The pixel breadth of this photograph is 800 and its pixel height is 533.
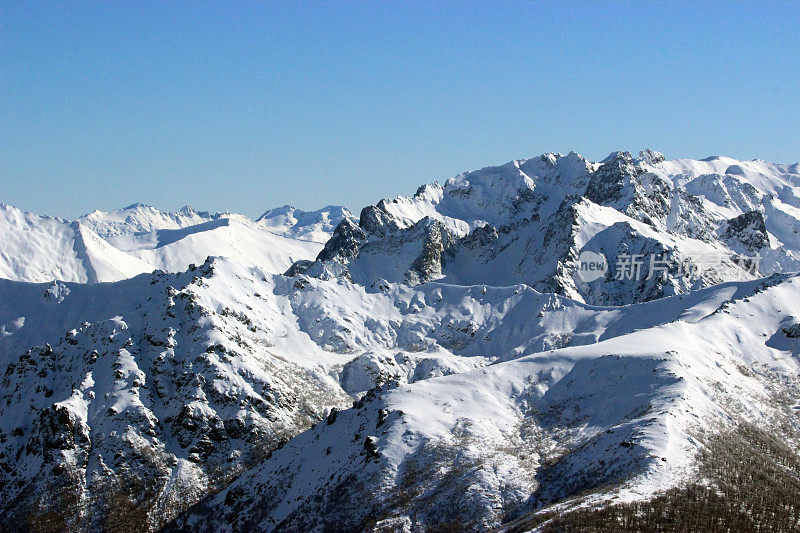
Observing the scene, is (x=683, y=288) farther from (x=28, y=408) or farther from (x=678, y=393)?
(x=28, y=408)

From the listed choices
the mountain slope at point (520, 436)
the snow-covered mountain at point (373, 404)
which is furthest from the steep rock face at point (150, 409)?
the mountain slope at point (520, 436)

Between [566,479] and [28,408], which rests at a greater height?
[28,408]

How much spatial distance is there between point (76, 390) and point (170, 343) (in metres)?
17.5

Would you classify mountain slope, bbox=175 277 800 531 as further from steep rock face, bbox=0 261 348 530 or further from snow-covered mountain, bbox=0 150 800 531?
steep rock face, bbox=0 261 348 530

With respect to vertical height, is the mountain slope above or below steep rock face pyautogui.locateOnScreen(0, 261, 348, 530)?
below

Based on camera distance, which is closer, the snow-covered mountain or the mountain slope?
the mountain slope

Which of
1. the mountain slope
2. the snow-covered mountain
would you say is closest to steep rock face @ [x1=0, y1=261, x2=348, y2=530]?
the snow-covered mountain

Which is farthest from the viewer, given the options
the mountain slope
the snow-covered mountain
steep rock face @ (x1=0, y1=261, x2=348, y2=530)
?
steep rock face @ (x1=0, y1=261, x2=348, y2=530)

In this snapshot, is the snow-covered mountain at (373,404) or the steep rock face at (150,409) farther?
the steep rock face at (150,409)

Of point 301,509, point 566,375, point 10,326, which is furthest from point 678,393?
point 10,326

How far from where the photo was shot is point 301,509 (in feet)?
319

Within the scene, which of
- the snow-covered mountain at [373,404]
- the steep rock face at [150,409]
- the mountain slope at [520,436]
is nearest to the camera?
the mountain slope at [520,436]

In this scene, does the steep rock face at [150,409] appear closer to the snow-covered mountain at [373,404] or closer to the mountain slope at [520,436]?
the snow-covered mountain at [373,404]

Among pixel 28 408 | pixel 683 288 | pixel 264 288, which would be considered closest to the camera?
pixel 28 408
